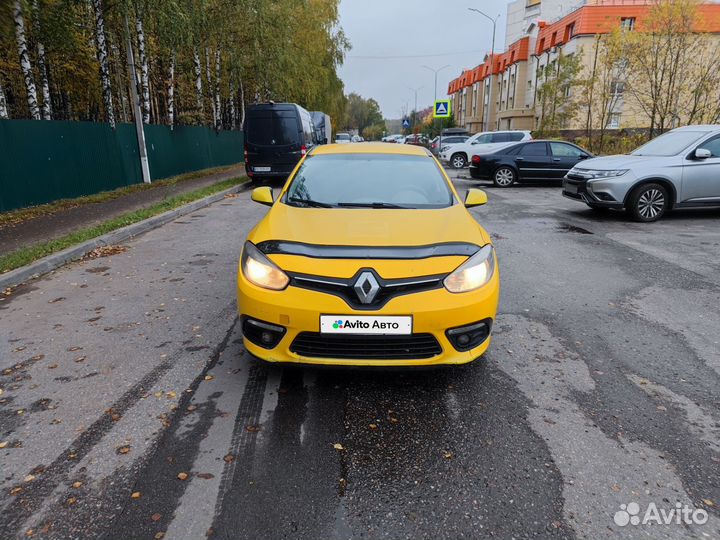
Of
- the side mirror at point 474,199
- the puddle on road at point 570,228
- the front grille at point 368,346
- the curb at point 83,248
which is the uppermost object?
the side mirror at point 474,199

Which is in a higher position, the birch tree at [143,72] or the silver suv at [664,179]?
the birch tree at [143,72]

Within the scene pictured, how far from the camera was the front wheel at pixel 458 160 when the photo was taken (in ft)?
78.4

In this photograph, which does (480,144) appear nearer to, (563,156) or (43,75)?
(563,156)

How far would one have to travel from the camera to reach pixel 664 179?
9102mm

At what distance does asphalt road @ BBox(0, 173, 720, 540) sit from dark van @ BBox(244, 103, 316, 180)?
12088mm

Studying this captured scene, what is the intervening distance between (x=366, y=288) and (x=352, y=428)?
0.81 meters

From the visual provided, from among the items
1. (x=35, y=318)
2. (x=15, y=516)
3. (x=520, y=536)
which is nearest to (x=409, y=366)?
(x=520, y=536)

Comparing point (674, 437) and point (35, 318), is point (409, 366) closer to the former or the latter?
point (674, 437)

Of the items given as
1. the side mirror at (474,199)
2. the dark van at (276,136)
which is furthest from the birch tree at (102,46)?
the side mirror at (474,199)

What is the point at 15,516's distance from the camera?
7.00ft

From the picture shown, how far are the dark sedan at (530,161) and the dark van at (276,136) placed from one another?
612 centimetres

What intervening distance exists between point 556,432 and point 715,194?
352 inches

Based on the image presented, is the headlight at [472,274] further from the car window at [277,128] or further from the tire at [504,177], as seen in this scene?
the car window at [277,128]

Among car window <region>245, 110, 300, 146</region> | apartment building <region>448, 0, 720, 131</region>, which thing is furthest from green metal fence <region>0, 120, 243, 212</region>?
apartment building <region>448, 0, 720, 131</region>
